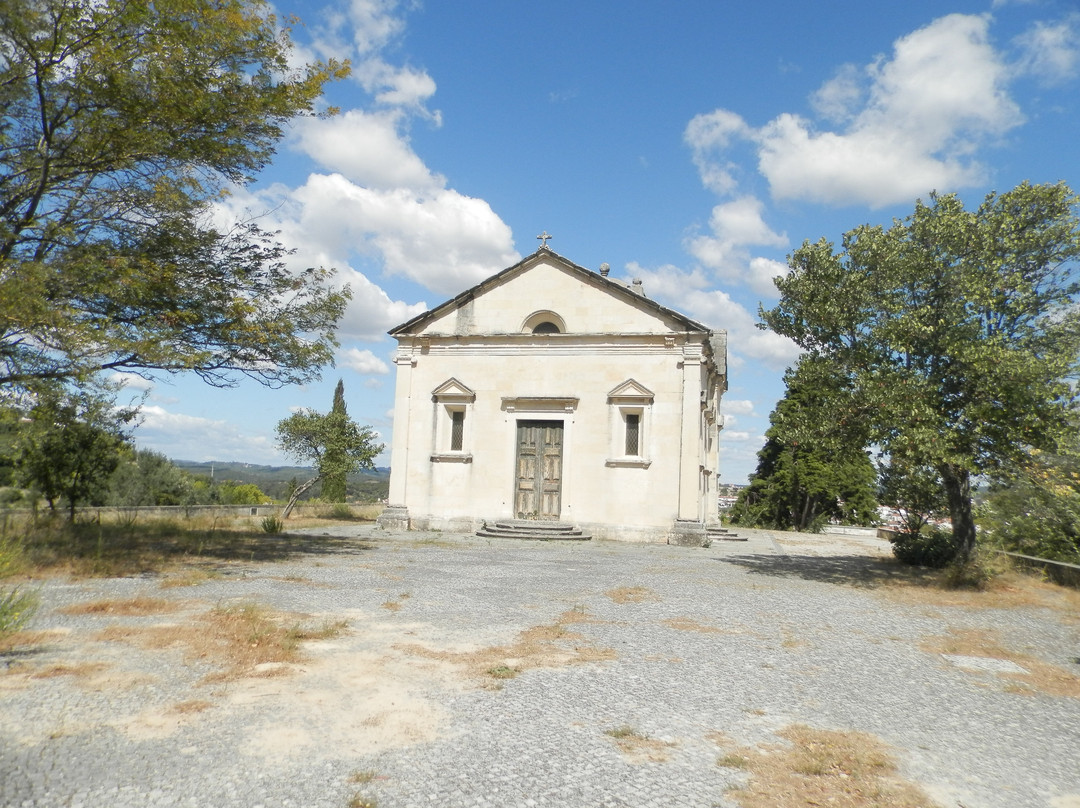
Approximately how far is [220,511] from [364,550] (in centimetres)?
1182

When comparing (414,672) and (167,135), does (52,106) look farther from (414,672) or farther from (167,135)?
(414,672)

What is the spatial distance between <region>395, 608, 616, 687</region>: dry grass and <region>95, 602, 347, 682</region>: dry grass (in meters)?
1.07

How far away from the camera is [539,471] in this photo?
21.9 m

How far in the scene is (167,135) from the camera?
12.0m

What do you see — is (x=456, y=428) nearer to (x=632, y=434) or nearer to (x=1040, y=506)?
(x=632, y=434)

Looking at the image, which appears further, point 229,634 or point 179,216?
point 179,216

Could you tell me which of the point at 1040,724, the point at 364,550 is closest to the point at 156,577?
the point at 364,550

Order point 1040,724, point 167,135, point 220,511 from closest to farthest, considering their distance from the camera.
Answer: point 1040,724
point 167,135
point 220,511

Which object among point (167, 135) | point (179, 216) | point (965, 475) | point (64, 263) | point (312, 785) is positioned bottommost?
point (312, 785)

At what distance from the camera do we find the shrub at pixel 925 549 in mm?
15781

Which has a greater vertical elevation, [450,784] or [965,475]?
[965,475]

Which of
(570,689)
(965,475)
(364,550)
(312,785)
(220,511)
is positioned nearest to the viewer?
(312,785)

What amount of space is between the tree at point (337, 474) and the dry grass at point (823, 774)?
2495 centimetres

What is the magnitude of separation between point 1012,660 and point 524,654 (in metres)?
5.04
